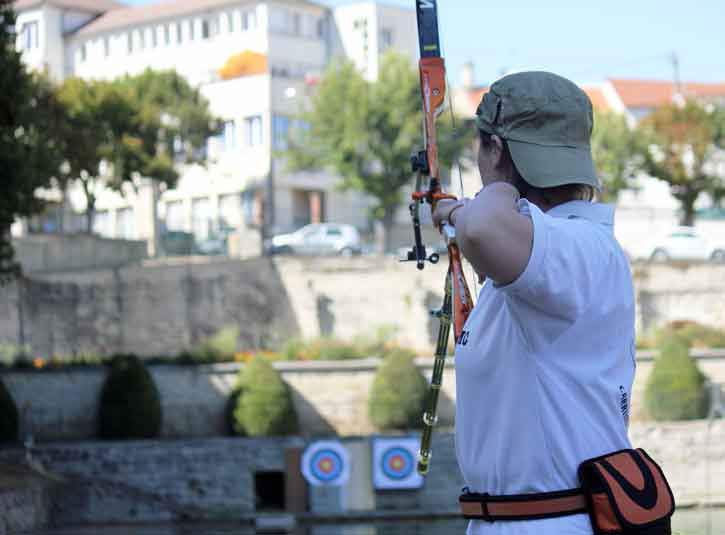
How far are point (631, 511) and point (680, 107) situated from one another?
48.1 metres

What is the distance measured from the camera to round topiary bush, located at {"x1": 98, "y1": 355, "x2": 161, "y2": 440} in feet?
86.3

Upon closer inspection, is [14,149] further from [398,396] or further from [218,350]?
[218,350]

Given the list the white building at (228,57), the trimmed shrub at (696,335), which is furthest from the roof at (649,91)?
the trimmed shrub at (696,335)

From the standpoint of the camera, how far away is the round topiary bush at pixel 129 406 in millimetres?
26297

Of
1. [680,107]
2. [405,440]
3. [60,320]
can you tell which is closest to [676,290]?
[405,440]

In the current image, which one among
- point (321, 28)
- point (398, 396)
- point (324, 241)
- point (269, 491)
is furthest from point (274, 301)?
point (321, 28)

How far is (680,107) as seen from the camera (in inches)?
1941

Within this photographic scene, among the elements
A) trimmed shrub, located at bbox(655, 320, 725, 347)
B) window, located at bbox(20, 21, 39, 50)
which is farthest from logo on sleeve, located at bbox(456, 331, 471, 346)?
window, located at bbox(20, 21, 39, 50)

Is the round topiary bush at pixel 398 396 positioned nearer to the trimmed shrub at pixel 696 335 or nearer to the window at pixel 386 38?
the trimmed shrub at pixel 696 335

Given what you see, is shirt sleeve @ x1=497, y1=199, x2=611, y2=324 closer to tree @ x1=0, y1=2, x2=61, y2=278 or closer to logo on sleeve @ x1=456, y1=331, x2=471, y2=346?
logo on sleeve @ x1=456, y1=331, x2=471, y2=346

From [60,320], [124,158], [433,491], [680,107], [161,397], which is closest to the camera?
[433,491]

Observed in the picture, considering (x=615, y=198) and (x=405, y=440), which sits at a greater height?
(x=615, y=198)

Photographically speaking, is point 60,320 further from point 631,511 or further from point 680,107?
point 631,511

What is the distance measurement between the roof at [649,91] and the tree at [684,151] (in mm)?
16249
